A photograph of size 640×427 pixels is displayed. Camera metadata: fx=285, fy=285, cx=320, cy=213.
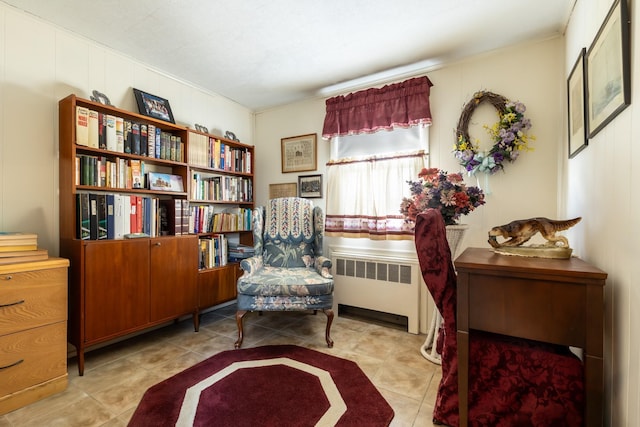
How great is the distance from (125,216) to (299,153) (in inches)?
71.7

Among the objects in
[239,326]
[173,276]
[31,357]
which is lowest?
[239,326]

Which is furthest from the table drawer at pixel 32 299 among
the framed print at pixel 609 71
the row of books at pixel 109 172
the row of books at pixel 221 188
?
the framed print at pixel 609 71

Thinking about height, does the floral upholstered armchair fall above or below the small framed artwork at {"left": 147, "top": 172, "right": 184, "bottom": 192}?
below

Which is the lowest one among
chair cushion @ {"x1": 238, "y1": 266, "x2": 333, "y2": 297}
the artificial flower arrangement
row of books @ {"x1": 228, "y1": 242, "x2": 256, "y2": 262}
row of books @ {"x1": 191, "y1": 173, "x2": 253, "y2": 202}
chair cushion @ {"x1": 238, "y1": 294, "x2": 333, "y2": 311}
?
chair cushion @ {"x1": 238, "y1": 294, "x2": 333, "y2": 311}

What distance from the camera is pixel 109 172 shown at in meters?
2.13

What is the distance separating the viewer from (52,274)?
5.53 feet

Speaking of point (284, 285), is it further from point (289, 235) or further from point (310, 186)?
point (310, 186)

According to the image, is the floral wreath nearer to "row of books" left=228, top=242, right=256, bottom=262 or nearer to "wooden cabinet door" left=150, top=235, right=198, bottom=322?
"row of books" left=228, top=242, right=256, bottom=262

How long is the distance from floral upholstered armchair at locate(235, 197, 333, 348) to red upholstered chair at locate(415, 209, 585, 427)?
1057 mm

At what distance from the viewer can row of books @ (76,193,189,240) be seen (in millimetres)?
1945

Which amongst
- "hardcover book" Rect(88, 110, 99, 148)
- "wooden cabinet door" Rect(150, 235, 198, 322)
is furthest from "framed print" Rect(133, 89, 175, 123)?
"wooden cabinet door" Rect(150, 235, 198, 322)

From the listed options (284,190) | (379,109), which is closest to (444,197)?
(379,109)

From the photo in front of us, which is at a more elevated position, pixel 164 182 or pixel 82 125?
pixel 82 125

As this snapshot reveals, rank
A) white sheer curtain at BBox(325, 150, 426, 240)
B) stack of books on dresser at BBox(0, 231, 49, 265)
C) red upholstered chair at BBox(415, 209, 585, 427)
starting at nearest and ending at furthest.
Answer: red upholstered chair at BBox(415, 209, 585, 427) < stack of books on dresser at BBox(0, 231, 49, 265) < white sheer curtain at BBox(325, 150, 426, 240)
